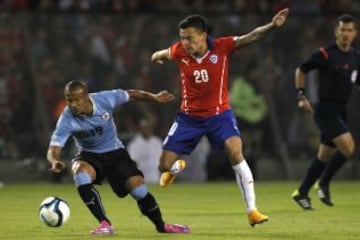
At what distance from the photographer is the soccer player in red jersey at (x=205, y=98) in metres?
10.8

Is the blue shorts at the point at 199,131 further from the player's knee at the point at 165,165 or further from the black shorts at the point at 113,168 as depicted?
the black shorts at the point at 113,168

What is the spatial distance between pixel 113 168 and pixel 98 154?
216 mm

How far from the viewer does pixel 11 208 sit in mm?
14047

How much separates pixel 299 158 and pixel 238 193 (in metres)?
4.25

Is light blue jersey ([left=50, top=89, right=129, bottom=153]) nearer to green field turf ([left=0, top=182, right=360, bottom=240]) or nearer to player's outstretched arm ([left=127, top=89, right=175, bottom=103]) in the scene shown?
player's outstretched arm ([left=127, top=89, right=175, bottom=103])

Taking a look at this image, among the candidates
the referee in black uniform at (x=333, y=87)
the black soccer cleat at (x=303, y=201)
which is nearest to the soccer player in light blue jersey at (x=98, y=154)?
the black soccer cleat at (x=303, y=201)

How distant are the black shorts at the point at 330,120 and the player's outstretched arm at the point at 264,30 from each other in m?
2.89

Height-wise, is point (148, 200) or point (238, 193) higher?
point (148, 200)

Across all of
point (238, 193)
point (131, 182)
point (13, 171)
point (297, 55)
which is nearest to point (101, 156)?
point (131, 182)

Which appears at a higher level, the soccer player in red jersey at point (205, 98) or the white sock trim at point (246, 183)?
the soccer player in red jersey at point (205, 98)

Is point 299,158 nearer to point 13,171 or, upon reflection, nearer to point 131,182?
point 13,171

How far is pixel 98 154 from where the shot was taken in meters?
10.5

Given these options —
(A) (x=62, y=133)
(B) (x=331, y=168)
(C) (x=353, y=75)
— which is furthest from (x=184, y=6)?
(A) (x=62, y=133)

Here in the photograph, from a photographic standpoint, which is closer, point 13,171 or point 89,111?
point 89,111
